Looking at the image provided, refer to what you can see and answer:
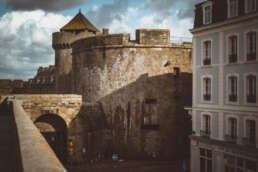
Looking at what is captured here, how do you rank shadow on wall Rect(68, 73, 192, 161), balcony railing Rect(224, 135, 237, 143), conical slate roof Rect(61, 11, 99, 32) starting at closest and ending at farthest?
balcony railing Rect(224, 135, 237, 143) < shadow on wall Rect(68, 73, 192, 161) < conical slate roof Rect(61, 11, 99, 32)

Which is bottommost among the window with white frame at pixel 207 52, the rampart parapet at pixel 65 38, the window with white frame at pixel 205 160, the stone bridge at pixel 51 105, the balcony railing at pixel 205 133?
the window with white frame at pixel 205 160

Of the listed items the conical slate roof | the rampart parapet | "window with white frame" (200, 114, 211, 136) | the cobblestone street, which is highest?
the conical slate roof

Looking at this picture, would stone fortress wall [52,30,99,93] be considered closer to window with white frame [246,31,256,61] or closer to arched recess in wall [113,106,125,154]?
arched recess in wall [113,106,125,154]

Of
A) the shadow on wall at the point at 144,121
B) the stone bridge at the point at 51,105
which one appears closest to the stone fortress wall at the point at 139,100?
the shadow on wall at the point at 144,121

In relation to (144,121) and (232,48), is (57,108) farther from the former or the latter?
(232,48)

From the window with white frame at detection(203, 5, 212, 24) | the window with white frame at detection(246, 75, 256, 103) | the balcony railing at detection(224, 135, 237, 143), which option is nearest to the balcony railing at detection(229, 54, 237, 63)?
the window with white frame at detection(246, 75, 256, 103)

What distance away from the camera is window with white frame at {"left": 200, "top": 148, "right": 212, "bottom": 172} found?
16.6 metres

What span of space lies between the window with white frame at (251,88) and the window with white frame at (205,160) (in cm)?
406

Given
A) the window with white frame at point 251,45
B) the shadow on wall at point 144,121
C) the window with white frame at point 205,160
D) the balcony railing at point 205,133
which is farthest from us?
the shadow on wall at point 144,121

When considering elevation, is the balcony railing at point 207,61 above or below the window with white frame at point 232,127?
above

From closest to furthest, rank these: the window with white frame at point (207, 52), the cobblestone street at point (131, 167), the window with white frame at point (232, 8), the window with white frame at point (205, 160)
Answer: the window with white frame at point (232, 8), the window with white frame at point (205, 160), the window with white frame at point (207, 52), the cobblestone street at point (131, 167)

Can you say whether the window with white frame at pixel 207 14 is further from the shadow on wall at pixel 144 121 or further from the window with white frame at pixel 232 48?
the shadow on wall at pixel 144 121

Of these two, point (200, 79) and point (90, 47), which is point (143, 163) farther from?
point (90, 47)

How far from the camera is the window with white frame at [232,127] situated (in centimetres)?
1545
